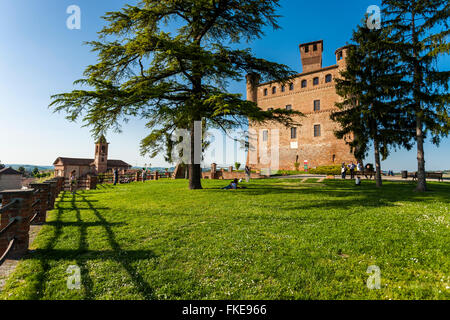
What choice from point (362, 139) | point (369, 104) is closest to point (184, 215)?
point (362, 139)

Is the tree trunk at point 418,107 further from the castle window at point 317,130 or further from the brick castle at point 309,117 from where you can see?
the castle window at point 317,130

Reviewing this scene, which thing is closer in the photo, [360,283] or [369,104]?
[360,283]

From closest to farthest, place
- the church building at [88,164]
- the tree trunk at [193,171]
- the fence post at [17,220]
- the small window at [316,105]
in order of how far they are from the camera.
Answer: the fence post at [17,220] → the tree trunk at [193,171] → the small window at [316,105] → the church building at [88,164]

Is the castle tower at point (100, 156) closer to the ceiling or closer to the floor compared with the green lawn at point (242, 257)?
closer to the ceiling

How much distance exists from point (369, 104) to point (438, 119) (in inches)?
181

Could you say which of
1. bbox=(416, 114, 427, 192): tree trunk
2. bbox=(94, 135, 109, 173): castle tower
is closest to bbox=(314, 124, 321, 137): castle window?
bbox=(416, 114, 427, 192): tree trunk

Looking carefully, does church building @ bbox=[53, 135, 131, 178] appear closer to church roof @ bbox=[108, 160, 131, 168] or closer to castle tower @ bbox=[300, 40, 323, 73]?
church roof @ bbox=[108, 160, 131, 168]

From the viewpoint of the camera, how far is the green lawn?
9.68ft

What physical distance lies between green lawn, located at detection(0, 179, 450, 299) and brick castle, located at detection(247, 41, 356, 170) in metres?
27.1

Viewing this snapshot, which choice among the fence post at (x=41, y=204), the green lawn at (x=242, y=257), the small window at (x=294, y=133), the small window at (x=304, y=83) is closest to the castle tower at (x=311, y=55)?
the small window at (x=304, y=83)

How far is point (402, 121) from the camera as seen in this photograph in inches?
580

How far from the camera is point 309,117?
37.7 m

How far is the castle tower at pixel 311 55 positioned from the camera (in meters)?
40.0

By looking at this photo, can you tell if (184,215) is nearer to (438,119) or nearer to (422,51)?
(438,119)
